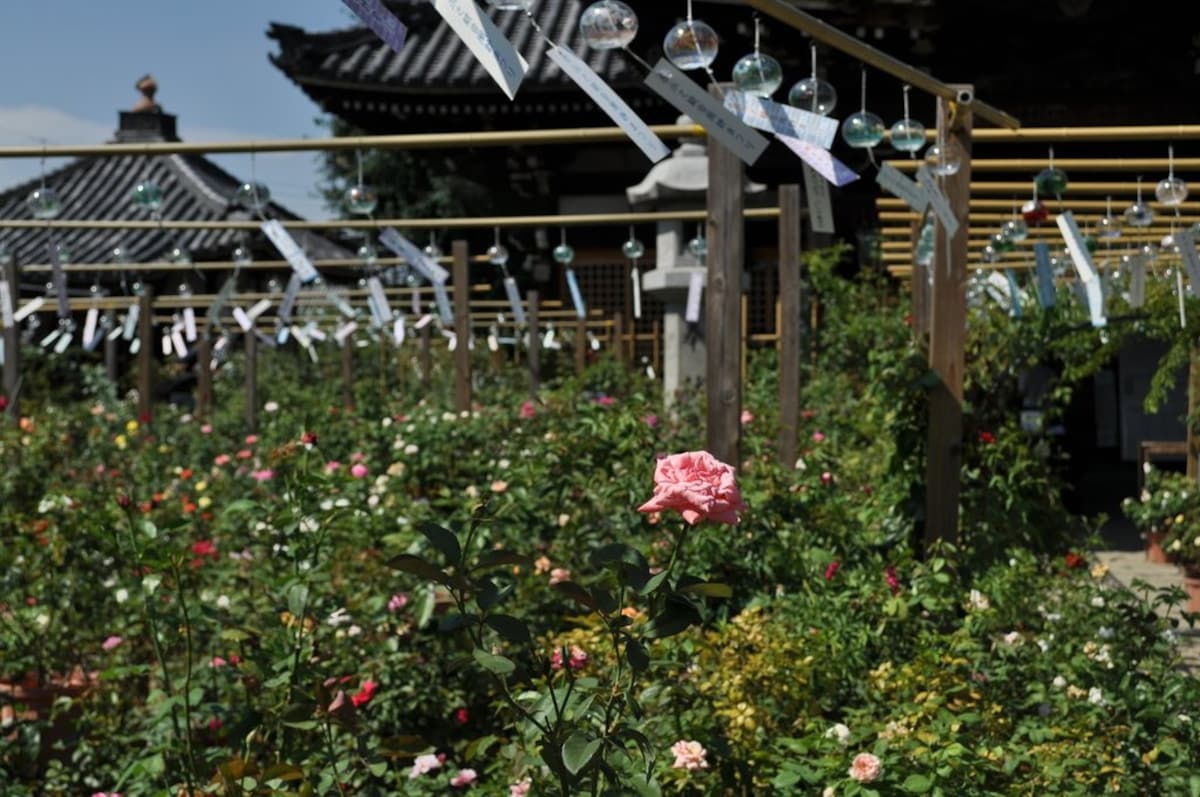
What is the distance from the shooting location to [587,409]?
469cm

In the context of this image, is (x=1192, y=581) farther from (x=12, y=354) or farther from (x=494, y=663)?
(x=12, y=354)

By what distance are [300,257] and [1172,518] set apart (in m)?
3.74

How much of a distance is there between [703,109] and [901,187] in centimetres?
89

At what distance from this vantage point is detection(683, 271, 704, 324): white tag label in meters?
7.07

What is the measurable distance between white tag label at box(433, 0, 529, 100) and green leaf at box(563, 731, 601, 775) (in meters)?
0.79

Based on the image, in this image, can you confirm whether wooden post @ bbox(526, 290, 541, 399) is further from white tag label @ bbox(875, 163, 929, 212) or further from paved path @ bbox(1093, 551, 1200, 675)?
white tag label @ bbox(875, 163, 929, 212)

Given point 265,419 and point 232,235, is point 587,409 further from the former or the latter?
point 232,235

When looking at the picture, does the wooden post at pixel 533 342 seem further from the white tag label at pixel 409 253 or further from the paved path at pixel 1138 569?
the white tag label at pixel 409 253

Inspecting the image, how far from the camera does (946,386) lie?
12.3ft

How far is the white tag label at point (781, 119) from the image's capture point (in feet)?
8.53

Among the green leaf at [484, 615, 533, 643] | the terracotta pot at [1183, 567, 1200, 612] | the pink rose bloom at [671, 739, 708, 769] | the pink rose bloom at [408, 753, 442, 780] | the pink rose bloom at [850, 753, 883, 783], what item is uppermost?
the green leaf at [484, 615, 533, 643]

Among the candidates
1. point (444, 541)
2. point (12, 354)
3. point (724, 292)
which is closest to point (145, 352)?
point (12, 354)

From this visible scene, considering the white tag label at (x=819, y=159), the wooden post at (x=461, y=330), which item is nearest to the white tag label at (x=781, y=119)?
the white tag label at (x=819, y=159)

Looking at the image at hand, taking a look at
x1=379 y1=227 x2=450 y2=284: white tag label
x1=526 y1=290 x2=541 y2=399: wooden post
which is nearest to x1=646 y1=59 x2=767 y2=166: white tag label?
x1=379 y1=227 x2=450 y2=284: white tag label
